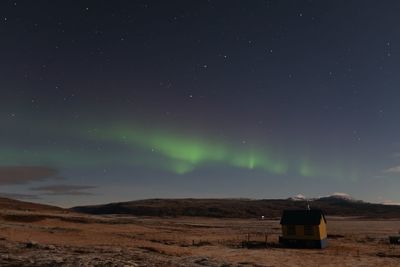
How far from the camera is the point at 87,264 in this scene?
1230 inches

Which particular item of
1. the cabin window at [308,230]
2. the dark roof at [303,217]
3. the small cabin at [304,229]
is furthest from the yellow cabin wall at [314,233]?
the dark roof at [303,217]

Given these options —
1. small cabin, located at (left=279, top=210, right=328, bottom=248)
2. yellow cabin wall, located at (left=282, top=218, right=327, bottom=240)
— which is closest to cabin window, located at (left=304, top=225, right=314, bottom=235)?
small cabin, located at (left=279, top=210, right=328, bottom=248)

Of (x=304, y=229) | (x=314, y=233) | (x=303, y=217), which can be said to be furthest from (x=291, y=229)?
(x=314, y=233)

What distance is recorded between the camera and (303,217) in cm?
5178

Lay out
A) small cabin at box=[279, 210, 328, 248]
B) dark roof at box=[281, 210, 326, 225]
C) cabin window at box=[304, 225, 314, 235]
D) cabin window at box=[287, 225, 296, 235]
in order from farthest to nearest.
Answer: cabin window at box=[287, 225, 296, 235]
dark roof at box=[281, 210, 326, 225]
cabin window at box=[304, 225, 314, 235]
small cabin at box=[279, 210, 328, 248]

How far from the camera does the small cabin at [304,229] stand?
50125 mm

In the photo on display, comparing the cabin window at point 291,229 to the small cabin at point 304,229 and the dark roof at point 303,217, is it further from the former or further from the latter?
the dark roof at point 303,217

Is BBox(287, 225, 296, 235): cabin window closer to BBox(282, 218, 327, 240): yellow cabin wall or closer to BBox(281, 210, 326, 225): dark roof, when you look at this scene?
BBox(282, 218, 327, 240): yellow cabin wall

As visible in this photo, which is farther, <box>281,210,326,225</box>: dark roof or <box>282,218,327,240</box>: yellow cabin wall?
<box>281,210,326,225</box>: dark roof

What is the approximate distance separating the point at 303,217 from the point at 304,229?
4.99ft

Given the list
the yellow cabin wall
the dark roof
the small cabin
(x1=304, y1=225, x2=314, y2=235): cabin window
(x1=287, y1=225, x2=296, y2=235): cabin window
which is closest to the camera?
the yellow cabin wall

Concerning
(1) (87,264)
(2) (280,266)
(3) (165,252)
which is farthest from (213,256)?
(1) (87,264)

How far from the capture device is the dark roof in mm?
50812

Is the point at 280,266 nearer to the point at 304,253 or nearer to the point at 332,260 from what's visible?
the point at 332,260
